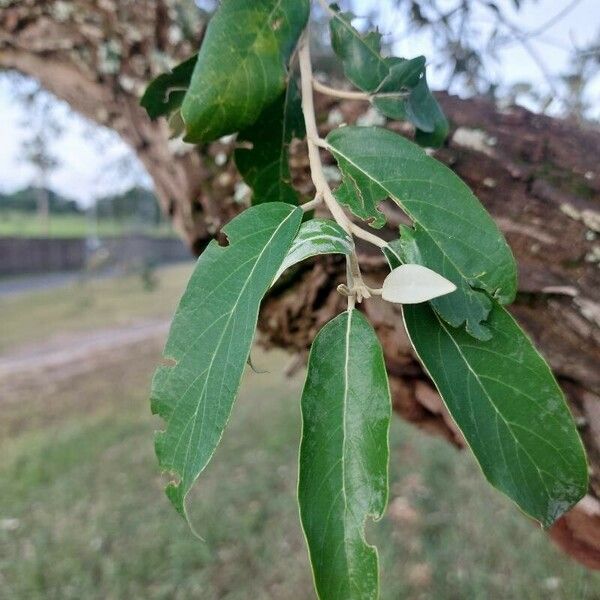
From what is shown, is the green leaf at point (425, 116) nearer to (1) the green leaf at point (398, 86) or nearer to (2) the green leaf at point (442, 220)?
(1) the green leaf at point (398, 86)

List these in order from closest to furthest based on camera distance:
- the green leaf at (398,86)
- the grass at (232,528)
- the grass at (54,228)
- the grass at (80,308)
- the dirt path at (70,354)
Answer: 1. the green leaf at (398,86)
2. the grass at (232,528)
3. the dirt path at (70,354)
4. the grass at (80,308)
5. the grass at (54,228)

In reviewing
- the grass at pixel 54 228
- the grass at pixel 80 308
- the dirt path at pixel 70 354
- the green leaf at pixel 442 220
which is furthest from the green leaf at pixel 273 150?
the grass at pixel 54 228

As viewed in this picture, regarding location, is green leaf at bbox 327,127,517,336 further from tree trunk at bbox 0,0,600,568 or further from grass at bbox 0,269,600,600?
grass at bbox 0,269,600,600

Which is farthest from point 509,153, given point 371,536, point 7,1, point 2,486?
point 2,486

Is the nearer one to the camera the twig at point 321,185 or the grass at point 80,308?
the twig at point 321,185

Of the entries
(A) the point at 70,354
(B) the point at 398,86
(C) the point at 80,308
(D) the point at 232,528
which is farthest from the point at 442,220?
(C) the point at 80,308

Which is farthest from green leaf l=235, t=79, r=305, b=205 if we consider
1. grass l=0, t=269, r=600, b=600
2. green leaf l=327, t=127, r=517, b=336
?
grass l=0, t=269, r=600, b=600

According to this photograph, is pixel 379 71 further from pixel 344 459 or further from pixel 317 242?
pixel 344 459
